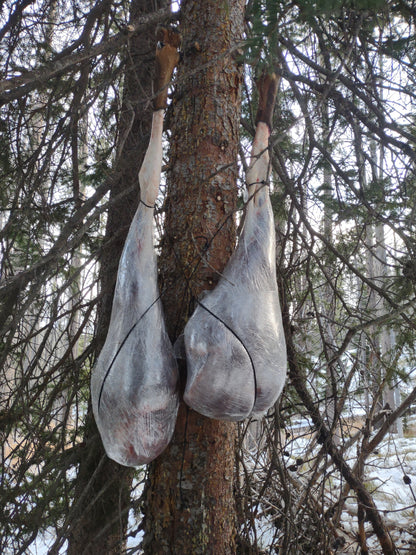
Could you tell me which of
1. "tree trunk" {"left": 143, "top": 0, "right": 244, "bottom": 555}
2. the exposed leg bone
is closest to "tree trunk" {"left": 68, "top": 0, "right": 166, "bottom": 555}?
"tree trunk" {"left": 143, "top": 0, "right": 244, "bottom": 555}

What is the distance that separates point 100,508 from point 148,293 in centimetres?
208

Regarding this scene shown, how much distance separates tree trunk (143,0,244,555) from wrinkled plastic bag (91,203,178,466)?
163 mm

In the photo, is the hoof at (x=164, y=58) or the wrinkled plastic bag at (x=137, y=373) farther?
the hoof at (x=164, y=58)

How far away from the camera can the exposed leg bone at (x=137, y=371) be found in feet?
4.48

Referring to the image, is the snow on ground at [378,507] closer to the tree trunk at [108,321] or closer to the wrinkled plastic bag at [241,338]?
the tree trunk at [108,321]

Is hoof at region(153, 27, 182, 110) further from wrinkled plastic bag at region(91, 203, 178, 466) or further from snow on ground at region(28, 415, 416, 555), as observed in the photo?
snow on ground at region(28, 415, 416, 555)

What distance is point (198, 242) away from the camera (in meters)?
1.69

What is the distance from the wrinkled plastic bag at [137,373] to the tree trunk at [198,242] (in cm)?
16

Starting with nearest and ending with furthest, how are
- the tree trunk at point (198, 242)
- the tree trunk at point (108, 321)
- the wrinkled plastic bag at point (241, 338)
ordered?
the wrinkled plastic bag at point (241, 338) < the tree trunk at point (198, 242) < the tree trunk at point (108, 321)

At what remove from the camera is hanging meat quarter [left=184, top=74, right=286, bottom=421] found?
4.45ft

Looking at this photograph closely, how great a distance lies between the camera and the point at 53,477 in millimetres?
2502

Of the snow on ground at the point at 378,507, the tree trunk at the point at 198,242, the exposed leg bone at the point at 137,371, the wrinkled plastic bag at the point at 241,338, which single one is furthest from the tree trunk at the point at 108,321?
the wrinkled plastic bag at the point at 241,338

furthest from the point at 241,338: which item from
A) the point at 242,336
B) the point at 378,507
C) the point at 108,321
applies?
the point at 378,507

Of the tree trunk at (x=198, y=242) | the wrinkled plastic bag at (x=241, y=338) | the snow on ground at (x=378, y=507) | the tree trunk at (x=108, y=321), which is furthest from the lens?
the snow on ground at (x=378, y=507)
